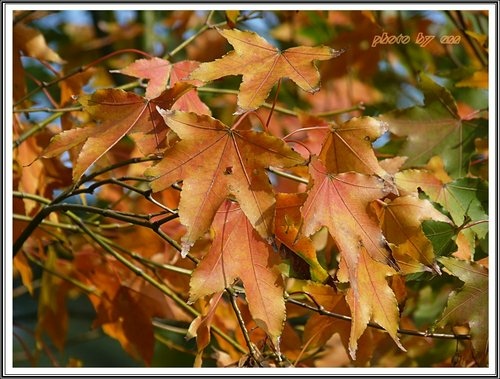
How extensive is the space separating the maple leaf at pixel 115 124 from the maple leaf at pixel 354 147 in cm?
19

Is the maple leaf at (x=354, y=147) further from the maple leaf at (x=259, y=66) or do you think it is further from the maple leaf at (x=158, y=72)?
the maple leaf at (x=158, y=72)

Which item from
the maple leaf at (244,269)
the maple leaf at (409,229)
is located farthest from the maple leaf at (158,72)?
the maple leaf at (409,229)

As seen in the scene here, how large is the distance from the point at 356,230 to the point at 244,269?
0.15 m

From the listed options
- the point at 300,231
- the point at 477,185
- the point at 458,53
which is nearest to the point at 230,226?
the point at 300,231

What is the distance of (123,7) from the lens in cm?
134

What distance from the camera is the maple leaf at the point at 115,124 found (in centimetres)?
99

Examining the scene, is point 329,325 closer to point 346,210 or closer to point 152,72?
point 346,210

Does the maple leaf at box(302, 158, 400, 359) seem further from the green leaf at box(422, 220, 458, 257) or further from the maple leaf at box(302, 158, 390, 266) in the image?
the green leaf at box(422, 220, 458, 257)

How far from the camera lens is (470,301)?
43.7 inches

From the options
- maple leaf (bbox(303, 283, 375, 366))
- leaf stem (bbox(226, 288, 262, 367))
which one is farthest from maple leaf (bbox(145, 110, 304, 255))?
maple leaf (bbox(303, 283, 375, 366))

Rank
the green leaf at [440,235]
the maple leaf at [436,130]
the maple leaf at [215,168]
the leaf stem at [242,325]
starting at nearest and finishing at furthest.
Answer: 1. the maple leaf at [215,168]
2. the leaf stem at [242,325]
3. the green leaf at [440,235]
4. the maple leaf at [436,130]

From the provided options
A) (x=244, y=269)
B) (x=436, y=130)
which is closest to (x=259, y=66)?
(x=244, y=269)

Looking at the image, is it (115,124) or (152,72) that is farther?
(152,72)

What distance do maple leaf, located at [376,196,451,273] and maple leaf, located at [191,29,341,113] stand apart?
0.66 ft
